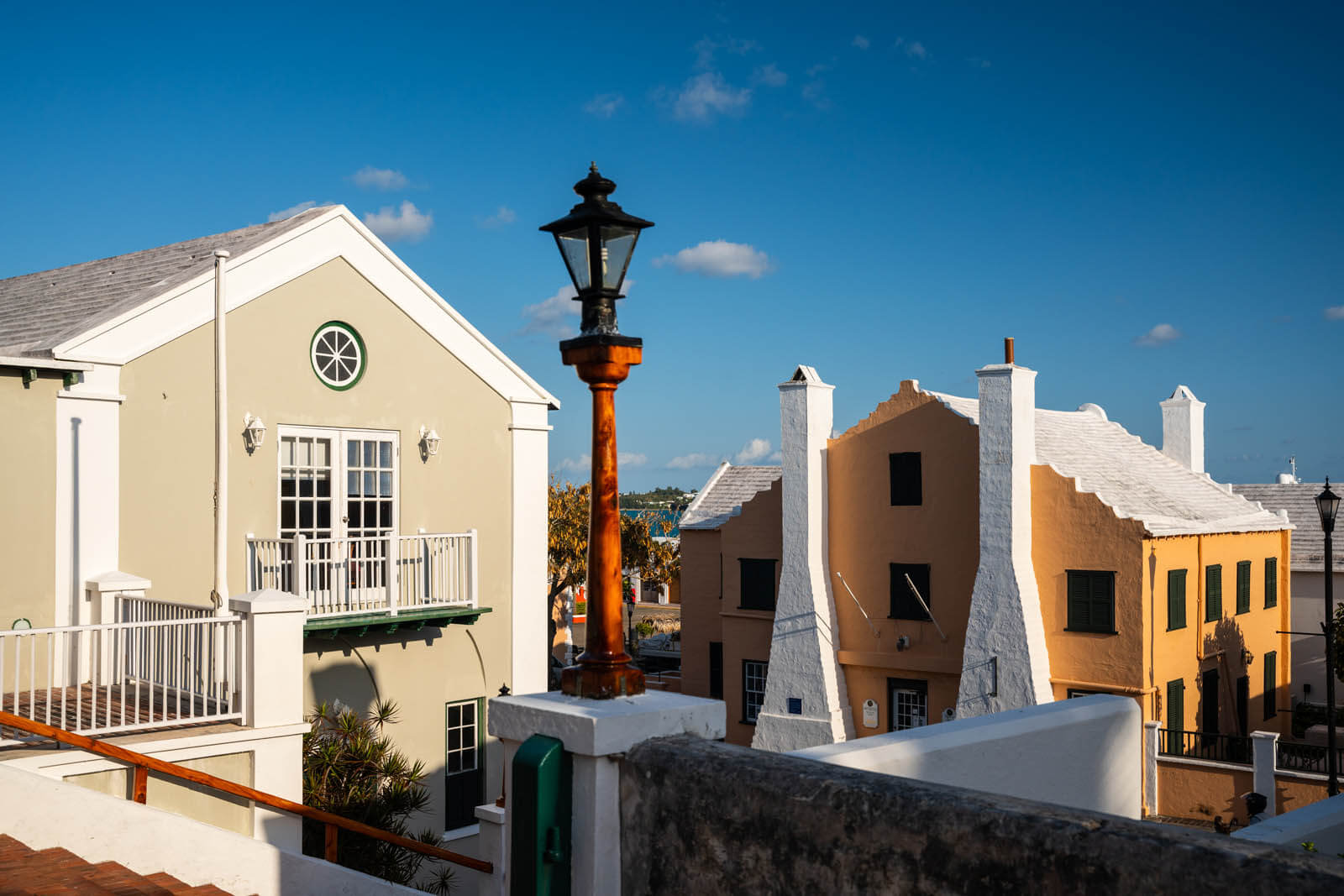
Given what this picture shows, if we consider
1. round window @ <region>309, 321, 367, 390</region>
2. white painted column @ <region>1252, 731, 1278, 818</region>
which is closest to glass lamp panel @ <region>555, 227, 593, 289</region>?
round window @ <region>309, 321, 367, 390</region>

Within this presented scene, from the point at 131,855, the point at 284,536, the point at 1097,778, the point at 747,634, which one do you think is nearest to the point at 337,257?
the point at 284,536

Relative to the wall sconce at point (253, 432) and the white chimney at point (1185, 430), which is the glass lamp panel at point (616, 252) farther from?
the white chimney at point (1185, 430)

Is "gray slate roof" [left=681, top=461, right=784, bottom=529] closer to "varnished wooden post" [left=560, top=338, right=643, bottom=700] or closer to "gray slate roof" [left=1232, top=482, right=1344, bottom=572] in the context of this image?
"gray slate roof" [left=1232, top=482, right=1344, bottom=572]

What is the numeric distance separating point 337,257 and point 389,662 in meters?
5.54

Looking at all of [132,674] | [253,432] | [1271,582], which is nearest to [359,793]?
[132,674]

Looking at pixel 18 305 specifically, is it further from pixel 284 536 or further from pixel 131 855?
pixel 131 855

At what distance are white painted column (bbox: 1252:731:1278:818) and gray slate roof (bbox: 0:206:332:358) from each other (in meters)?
18.8

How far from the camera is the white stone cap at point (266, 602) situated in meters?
10.4

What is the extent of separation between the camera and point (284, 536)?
14227 mm

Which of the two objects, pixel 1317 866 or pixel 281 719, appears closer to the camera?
pixel 1317 866

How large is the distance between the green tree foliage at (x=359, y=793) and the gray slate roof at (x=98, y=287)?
5295mm

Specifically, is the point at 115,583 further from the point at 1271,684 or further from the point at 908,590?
the point at 1271,684

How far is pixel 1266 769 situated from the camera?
67.2 feet

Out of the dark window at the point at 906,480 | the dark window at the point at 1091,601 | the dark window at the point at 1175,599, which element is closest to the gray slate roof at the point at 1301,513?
the dark window at the point at 1175,599
